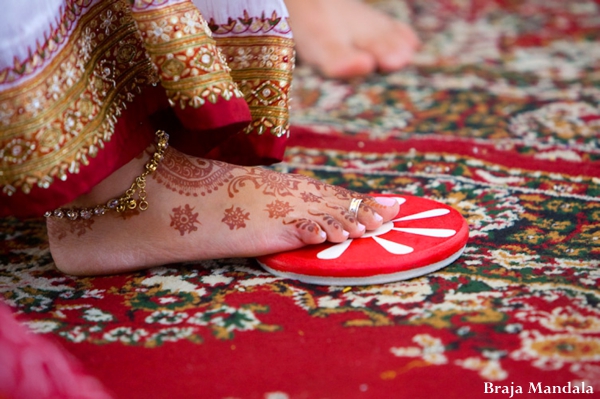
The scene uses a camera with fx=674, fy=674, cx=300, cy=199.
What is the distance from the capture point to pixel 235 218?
995 mm

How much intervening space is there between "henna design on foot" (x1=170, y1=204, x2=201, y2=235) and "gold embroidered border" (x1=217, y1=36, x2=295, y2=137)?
0.18 meters

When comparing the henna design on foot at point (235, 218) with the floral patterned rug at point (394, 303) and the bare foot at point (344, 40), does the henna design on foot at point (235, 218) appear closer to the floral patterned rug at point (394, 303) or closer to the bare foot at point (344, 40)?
the floral patterned rug at point (394, 303)

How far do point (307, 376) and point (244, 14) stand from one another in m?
0.58

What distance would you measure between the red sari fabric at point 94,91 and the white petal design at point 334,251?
0.22 metres

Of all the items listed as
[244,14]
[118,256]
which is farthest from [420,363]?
[244,14]

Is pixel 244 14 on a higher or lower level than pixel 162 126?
higher

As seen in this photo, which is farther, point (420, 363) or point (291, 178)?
point (291, 178)

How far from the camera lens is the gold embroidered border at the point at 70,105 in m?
0.85

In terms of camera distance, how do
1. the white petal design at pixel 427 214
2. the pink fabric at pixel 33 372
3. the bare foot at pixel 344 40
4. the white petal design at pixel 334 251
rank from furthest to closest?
1. the bare foot at pixel 344 40
2. the white petal design at pixel 427 214
3. the white petal design at pixel 334 251
4. the pink fabric at pixel 33 372

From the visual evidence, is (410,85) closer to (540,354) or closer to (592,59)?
(592,59)

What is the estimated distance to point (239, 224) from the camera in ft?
3.26

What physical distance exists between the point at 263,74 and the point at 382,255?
1.15 feet

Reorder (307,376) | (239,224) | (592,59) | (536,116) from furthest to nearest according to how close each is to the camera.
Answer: (592,59) → (536,116) → (239,224) → (307,376)

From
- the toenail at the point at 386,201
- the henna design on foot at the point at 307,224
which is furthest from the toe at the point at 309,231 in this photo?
the toenail at the point at 386,201
